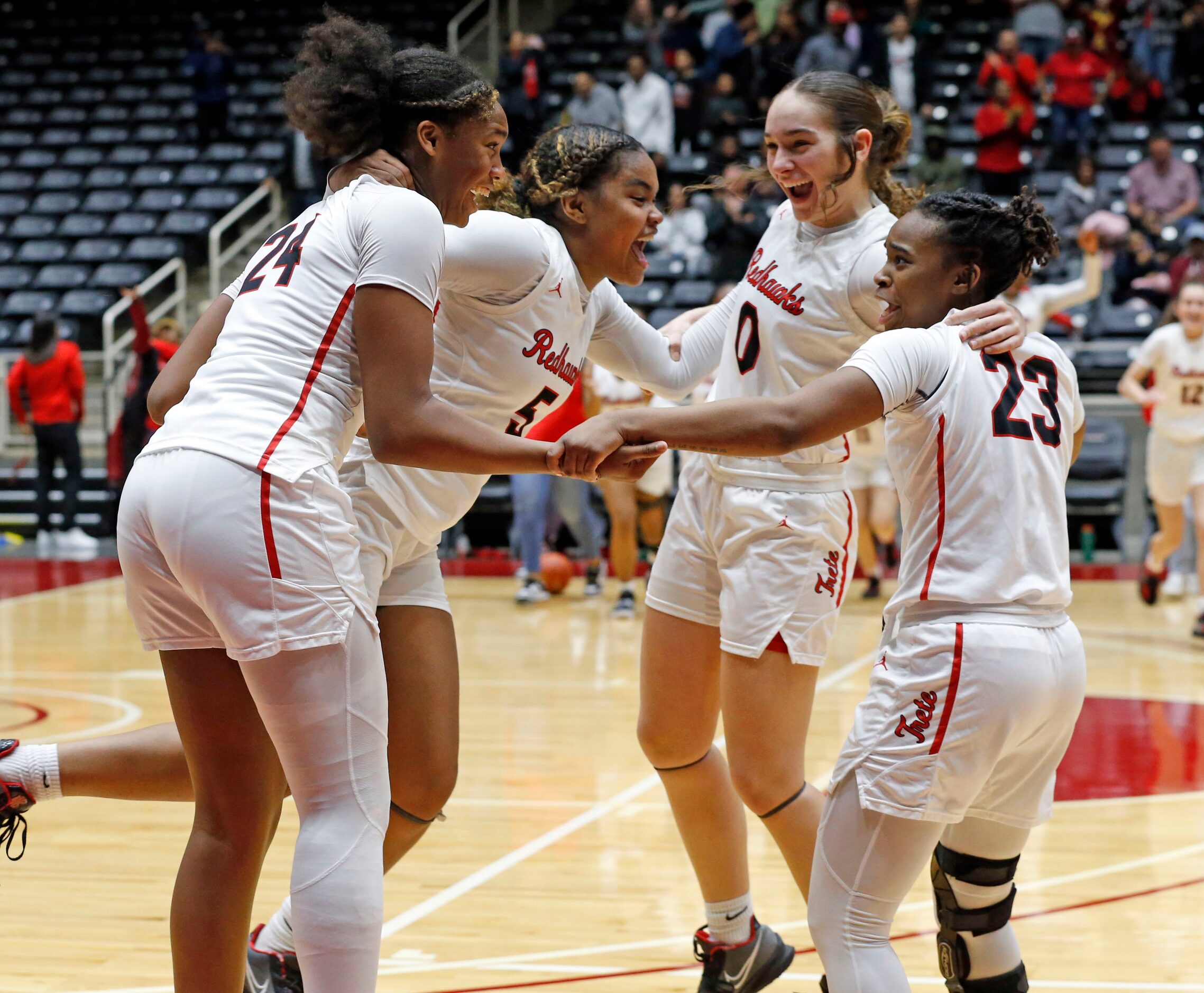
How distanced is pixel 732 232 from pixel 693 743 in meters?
9.14

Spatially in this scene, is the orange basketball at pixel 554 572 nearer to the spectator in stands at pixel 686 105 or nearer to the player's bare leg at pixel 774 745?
the spectator in stands at pixel 686 105

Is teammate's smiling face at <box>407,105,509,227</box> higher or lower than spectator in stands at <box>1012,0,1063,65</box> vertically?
higher

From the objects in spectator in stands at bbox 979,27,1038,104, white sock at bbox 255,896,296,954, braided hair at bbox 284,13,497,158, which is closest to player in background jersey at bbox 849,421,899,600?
spectator in stands at bbox 979,27,1038,104

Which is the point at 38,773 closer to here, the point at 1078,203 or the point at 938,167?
the point at 938,167

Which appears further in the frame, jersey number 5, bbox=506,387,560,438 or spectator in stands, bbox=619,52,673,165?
spectator in stands, bbox=619,52,673,165

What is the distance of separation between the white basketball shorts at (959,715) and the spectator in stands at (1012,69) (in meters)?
11.4

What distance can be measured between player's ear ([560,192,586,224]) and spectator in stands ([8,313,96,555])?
32.1ft

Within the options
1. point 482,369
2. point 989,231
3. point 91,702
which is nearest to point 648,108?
point 91,702

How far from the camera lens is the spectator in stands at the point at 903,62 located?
1366 cm

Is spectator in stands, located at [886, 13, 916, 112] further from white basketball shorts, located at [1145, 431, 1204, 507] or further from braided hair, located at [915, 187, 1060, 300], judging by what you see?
braided hair, located at [915, 187, 1060, 300]

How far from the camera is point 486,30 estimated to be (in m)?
17.2

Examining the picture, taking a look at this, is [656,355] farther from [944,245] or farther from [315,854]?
[315,854]

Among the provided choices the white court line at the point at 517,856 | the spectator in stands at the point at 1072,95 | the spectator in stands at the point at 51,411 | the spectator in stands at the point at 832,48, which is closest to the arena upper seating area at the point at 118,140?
the spectator in stands at the point at 51,411

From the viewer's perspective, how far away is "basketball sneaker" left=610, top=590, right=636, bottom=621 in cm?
919
